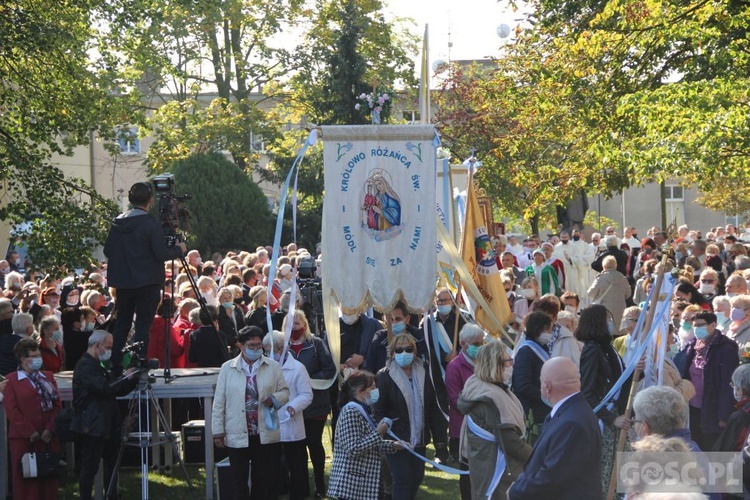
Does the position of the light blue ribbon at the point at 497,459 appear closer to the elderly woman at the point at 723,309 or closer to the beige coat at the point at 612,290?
the elderly woman at the point at 723,309

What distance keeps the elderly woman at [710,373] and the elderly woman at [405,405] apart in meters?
2.58

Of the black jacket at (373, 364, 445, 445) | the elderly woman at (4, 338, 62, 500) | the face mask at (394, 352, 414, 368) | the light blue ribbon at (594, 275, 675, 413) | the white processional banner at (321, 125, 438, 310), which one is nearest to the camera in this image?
the light blue ribbon at (594, 275, 675, 413)

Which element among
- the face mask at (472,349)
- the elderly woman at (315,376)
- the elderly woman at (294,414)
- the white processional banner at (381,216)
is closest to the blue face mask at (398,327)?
the white processional banner at (381,216)

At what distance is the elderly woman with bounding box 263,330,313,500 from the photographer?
10.9 m

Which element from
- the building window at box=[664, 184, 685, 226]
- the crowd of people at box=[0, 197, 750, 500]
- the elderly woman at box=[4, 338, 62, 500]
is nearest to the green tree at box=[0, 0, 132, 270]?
the crowd of people at box=[0, 197, 750, 500]

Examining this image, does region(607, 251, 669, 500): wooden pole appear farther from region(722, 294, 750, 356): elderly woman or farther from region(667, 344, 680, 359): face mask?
region(667, 344, 680, 359): face mask

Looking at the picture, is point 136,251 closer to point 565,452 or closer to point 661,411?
point 565,452

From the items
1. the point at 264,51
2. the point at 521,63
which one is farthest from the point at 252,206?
the point at 521,63

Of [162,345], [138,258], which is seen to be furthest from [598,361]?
[162,345]

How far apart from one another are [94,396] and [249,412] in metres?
1.46

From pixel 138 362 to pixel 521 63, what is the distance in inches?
586

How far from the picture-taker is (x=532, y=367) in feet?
31.8

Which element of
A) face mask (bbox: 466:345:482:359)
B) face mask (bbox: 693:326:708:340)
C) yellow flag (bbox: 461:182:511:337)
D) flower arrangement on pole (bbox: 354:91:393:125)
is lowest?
face mask (bbox: 466:345:482:359)

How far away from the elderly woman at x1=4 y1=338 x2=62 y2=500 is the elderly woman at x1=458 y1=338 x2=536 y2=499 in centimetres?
439
